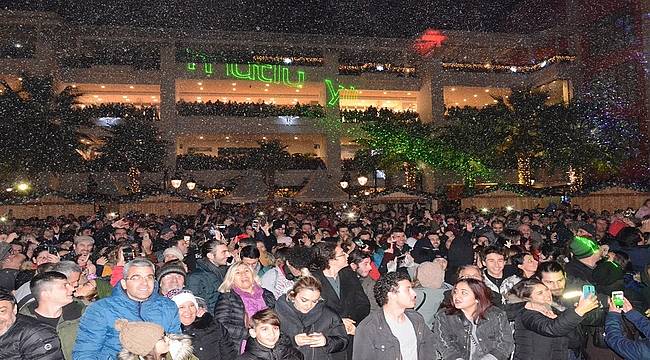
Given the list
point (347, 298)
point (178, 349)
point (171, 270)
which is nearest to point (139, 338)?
point (178, 349)

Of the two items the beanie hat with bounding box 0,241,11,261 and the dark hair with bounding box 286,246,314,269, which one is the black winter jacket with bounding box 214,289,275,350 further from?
the beanie hat with bounding box 0,241,11,261

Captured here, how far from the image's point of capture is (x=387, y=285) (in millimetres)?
4309

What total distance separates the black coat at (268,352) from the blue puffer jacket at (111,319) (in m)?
0.60

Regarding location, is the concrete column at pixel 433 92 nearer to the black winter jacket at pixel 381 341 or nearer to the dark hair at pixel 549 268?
the dark hair at pixel 549 268

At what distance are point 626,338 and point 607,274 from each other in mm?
1333

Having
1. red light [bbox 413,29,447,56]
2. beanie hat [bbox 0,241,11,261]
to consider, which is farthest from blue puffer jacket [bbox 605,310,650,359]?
red light [bbox 413,29,447,56]

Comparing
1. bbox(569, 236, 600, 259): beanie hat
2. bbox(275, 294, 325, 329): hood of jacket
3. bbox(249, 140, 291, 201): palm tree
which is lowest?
bbox(275, 294, 325, 329): hood of jacket

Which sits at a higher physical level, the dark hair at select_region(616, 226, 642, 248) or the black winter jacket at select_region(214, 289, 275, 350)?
the dark hair at select_region(616, 226, 642, 248)

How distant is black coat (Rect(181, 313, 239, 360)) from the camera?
4469 millimetres

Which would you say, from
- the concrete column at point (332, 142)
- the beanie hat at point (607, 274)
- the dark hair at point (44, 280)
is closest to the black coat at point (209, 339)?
the dark hair at point (44, 280)

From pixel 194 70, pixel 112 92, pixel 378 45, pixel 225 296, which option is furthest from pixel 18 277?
pixel 378 45

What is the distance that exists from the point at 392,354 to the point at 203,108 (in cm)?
3533

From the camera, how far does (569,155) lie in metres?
29.9

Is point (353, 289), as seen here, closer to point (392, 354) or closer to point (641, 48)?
point (392, 354)
